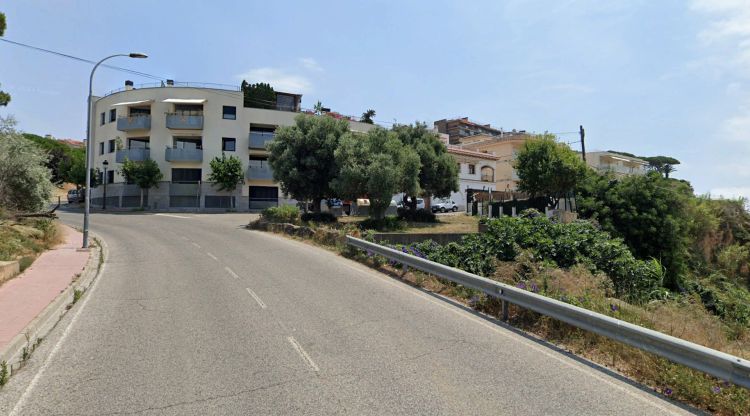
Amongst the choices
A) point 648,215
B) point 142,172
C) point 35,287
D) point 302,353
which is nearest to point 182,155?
point 142,172

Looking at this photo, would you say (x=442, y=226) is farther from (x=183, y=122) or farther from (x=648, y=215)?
(x=183, y=122)

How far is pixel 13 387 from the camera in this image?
17.2ft

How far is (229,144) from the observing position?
50500mm

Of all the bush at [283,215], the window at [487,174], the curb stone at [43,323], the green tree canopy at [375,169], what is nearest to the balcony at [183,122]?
the bush at [283,215]

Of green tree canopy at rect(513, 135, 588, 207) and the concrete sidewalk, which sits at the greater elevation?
green tree canopy at rect(513, 135, 588, 207)

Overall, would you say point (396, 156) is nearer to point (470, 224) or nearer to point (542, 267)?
point (470, 224)

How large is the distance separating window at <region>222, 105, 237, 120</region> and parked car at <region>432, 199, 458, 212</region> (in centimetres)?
2358

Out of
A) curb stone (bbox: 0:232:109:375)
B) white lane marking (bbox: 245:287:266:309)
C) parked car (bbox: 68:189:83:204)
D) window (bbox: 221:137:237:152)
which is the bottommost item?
curb stone (bbox: 0:232:109:375)

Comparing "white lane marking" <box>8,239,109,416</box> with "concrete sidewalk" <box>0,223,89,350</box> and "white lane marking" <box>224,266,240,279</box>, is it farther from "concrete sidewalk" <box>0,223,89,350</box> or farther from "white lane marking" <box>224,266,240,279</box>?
"white lane marking" <box>224,266,240,279</box>

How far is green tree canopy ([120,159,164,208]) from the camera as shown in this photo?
45.7 meters

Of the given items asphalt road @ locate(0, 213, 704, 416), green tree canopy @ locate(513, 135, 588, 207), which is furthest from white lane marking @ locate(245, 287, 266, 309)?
green tree canopy @ locate(513, 135, 588, 207)

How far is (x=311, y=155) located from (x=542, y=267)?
21.2m

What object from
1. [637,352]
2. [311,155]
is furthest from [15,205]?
[637,352]

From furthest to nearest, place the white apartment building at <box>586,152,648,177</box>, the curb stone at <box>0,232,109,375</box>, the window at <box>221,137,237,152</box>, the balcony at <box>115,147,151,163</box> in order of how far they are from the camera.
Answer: the white apartment building at <box>586,152,648,177</box>
the window at <box>221,137,237,152</box>
the balcony at <box>115,147,151,163</box>
the curb stone at <box>0,232,109,375</box>
